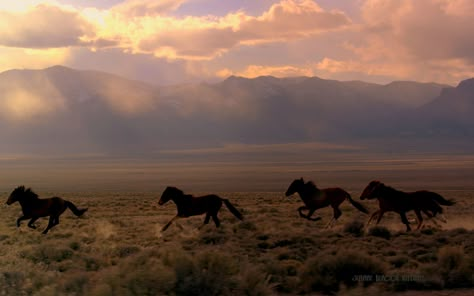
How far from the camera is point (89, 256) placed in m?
14.9

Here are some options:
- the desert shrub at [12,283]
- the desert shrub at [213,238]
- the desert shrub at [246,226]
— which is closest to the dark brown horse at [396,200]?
the desert shrub at [246,226]

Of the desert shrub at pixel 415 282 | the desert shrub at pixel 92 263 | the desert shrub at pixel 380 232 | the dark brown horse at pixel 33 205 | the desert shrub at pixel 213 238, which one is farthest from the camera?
the dark brown horse at pixel 33 205

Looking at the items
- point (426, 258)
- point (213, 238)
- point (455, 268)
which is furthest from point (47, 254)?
point (455, 268)

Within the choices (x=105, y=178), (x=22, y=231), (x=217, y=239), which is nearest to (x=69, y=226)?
(x=22, y=231)

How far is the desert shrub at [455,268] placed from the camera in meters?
11.4

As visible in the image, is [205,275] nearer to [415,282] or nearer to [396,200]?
[415,282]

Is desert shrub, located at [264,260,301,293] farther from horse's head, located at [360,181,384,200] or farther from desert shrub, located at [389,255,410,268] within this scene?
horse's head, located at [360,181,384,200]

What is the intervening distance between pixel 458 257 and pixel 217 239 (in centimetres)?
743

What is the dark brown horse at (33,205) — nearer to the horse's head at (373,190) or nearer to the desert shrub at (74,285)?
the desert shrub at (74,285)

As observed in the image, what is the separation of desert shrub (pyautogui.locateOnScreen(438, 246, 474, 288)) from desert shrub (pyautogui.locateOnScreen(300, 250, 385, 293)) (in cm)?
117

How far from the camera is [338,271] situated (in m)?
11.9

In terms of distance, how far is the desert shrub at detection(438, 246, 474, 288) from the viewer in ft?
37.4

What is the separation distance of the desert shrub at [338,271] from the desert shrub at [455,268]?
1174 millimetres

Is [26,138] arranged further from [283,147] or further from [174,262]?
[174,262]
